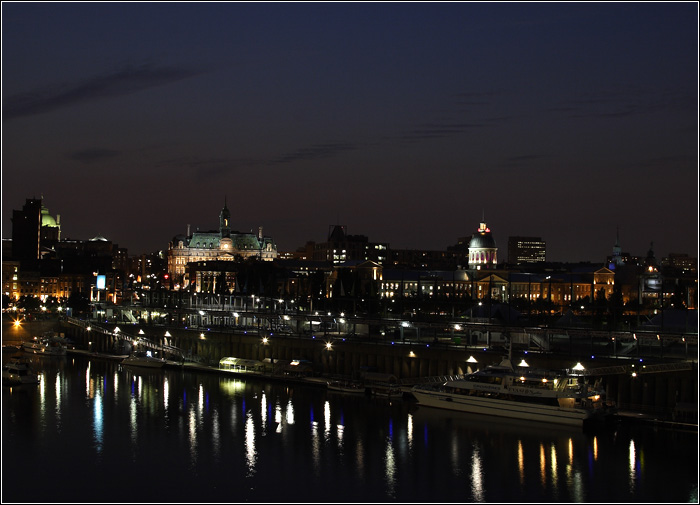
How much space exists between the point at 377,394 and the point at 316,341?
1159 cm

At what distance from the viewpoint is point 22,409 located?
157 feet

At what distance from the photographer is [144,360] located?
65.9 m

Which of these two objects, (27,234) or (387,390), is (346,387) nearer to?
(387,390)

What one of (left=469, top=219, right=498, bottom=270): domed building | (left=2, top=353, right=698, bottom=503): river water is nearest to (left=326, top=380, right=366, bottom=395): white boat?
(left=2, top=353, right=698, bottom=503): river water

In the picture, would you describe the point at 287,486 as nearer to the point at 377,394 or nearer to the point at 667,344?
the point at 377,394

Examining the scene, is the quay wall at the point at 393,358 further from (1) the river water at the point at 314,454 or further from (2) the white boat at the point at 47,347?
(2) the white boat at the point at 47,347

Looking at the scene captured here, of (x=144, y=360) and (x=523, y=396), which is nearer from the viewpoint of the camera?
(x=523, y=396)

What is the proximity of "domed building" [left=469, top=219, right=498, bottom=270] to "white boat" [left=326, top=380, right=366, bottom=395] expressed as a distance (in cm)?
10327

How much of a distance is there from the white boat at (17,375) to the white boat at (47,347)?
51.0 feet

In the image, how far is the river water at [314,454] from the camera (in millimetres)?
33000

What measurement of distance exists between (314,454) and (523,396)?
11.4m

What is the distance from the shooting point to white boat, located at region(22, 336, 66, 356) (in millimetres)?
73250

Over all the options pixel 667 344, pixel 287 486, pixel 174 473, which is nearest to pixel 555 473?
pixel 287 486

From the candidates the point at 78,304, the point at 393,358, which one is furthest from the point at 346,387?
the point at 78,304
